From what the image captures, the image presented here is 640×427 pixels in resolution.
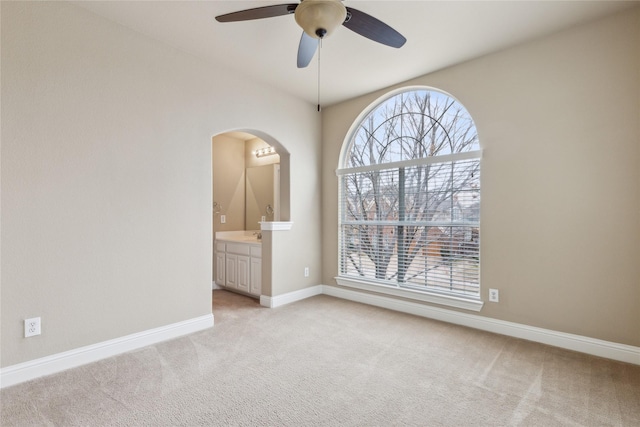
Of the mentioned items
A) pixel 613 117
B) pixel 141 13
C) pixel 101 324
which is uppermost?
pixel 141 13

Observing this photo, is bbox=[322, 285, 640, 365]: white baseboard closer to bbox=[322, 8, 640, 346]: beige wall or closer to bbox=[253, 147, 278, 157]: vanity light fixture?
bbox=[322, 8, 640, 346]: beige wall

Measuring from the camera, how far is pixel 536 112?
2803 millimetres

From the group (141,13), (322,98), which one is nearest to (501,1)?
(322,98)

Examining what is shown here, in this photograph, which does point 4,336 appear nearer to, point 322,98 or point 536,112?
point 322,98

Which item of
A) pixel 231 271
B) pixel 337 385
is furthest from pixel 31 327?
pixel 231 271

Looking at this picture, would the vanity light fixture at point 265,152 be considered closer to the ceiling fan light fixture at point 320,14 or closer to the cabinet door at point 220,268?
the cabinet door at point 220,268

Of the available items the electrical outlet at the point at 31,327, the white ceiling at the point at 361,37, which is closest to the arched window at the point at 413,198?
the white ceiling at the point at 361,37

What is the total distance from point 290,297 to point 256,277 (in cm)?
52

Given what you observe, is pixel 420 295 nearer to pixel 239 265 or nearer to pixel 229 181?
pixel 239 265

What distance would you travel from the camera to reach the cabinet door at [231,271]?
451cm

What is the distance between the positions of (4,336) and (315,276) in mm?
3124

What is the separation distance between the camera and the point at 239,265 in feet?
14.6

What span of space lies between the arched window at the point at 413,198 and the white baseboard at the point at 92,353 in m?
2.08

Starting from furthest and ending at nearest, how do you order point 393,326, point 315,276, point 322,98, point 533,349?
1. point 315,276
2. point 322,98
3. point 393,326
4. point 533,349
